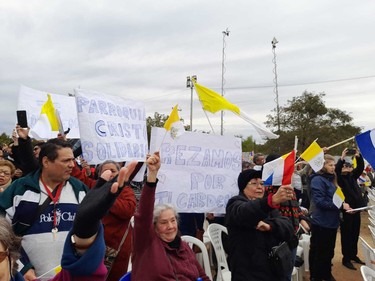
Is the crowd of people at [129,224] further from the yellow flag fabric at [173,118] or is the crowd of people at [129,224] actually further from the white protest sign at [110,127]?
the yellow flag fabric at [173,118]

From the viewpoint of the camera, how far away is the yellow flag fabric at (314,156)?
400 centimetres

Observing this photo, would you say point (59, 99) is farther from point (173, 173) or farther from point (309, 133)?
point (309, 133)

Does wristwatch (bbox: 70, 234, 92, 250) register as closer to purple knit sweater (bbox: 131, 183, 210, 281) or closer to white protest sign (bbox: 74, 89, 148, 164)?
purple knit sweater (bbox: 131, 183, 210, 281)

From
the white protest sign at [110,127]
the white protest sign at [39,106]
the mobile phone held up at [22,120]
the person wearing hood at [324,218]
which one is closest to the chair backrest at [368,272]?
the person wearing hood at [324,218]

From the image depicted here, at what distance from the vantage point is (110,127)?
167 inches

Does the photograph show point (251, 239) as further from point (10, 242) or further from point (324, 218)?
point (324, 218)

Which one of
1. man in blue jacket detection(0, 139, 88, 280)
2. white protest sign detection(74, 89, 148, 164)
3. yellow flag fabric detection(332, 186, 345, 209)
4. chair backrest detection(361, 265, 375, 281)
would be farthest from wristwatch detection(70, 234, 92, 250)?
yellow flag fabric detection(332, 186, 345, 209)

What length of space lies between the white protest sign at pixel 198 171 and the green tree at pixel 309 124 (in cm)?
1705

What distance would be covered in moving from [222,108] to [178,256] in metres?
1.90

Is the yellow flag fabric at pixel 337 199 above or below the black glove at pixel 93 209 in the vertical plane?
below

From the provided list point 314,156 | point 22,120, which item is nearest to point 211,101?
point 314,156

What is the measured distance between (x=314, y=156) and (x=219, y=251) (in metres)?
1.60

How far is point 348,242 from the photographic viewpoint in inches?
256

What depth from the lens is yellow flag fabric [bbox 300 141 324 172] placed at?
400 cm
